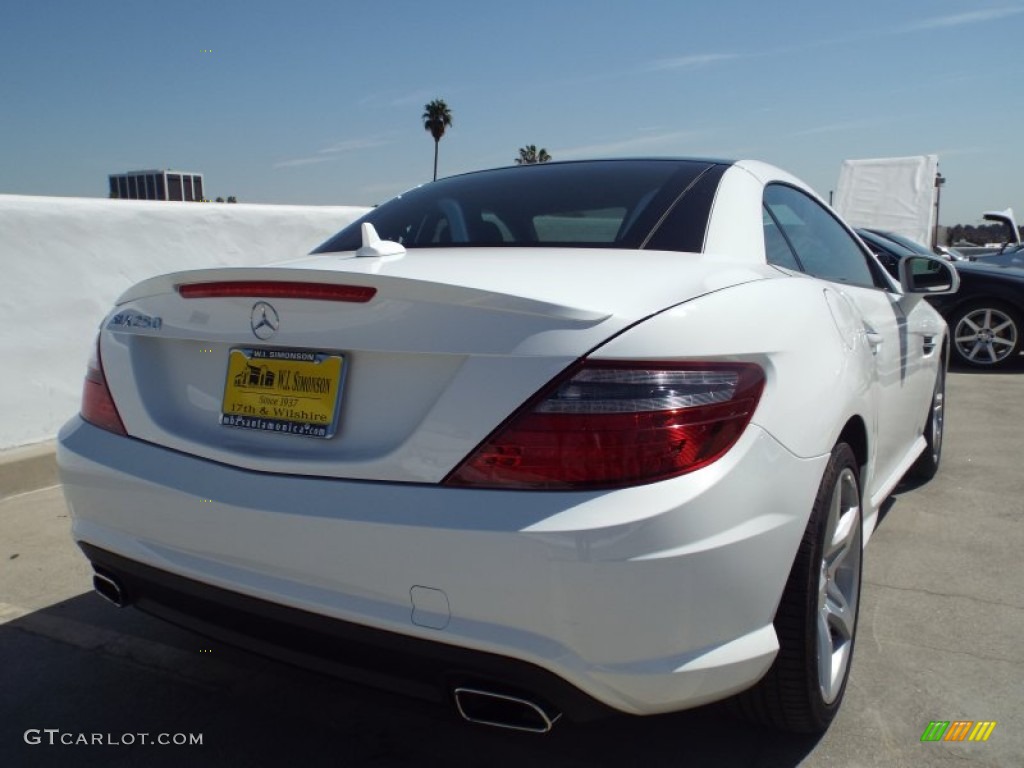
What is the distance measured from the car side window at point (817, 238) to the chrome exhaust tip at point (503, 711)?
163 cm

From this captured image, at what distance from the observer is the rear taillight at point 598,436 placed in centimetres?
162

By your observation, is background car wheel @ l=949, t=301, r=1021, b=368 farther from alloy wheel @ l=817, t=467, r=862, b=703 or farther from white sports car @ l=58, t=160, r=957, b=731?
white sports car @ l=58, t=160, r=957, b=731

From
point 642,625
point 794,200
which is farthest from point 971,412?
point 642,625

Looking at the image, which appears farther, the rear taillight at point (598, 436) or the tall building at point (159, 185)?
the tall building at point (159, 185)

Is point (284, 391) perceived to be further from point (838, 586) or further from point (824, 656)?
point (838, 586)

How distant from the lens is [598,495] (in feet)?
5.28

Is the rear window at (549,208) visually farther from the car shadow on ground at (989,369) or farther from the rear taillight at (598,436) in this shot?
the car shadow on ground at (989,369)

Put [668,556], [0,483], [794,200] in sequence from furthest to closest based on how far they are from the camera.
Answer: [0,483], [794,200], [668,556]

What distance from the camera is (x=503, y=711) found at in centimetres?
174

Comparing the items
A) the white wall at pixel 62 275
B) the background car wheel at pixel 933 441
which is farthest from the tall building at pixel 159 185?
the background car wheel at pixel 933 441

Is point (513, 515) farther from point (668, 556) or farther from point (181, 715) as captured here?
point (181, 715)

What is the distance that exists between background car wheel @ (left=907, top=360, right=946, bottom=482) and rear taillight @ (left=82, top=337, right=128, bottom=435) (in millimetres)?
3670

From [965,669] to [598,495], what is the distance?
5.45 feet

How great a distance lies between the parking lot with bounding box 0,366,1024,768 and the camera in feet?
7.26
